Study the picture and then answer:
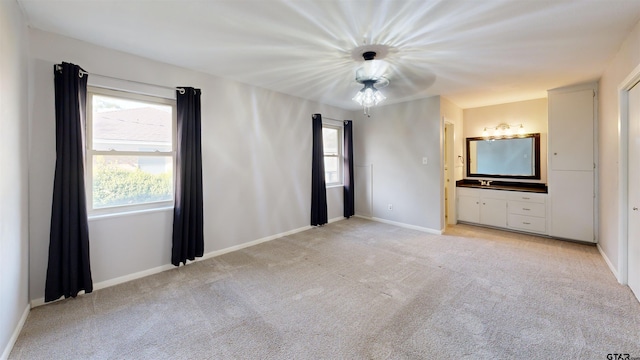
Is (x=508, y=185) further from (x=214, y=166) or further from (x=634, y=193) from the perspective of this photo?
(x=214, y=166)

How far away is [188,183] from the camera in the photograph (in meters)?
3.15

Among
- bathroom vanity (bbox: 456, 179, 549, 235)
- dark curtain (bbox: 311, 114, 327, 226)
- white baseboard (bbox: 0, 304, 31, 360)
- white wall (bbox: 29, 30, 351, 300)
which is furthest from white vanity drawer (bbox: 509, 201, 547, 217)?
white baseboard (bbox: 0, 304, 31, 360)

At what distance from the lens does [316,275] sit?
295cm

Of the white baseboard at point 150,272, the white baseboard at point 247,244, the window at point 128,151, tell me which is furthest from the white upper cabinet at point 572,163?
the window at point 128,151

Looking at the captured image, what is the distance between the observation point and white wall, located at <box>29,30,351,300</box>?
2.35 meters

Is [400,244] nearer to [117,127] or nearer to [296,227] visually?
[296,227]

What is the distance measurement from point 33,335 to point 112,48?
2.65 meters

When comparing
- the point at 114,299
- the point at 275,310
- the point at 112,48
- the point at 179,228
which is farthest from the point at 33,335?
the point at 112,48

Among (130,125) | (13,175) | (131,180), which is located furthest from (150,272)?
(130,125)

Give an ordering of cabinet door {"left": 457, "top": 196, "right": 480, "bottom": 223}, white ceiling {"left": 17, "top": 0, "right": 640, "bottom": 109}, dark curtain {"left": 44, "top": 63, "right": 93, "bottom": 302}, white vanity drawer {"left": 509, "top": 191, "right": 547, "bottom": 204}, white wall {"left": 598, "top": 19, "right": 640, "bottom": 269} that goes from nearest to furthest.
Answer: white ceiling {"left": 17, "top": 0, "right": 640, "bottom": 109} → dark curtain {"left": 44, "top": 63, "right": 93, "bottom": 302} → white wall {"left": 598, "top": 19, "right": 640, "bottom": 269} → white vanity drawer {"left": 509, "top": 191, "right": 547, "bottom": 204} → cabinet door {"left": 457, "top": 196, "right": 480, "bottom": 223}

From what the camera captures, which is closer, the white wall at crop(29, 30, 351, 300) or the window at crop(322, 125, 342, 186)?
the white wall at crop(29, 30, 351, 300)

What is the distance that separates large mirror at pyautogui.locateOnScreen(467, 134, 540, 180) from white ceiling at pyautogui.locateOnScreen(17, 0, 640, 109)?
1469 mm

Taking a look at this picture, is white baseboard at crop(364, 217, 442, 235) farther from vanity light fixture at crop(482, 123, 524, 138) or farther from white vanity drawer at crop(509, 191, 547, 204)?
vanity light fixture at crop(482, 123, 524, 138)

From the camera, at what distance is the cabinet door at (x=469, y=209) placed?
5.00 metres
